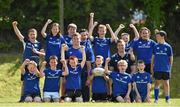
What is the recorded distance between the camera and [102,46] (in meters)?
17.5

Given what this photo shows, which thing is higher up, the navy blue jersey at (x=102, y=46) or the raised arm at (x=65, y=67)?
the navy blue jersey at (x=102, y=46)

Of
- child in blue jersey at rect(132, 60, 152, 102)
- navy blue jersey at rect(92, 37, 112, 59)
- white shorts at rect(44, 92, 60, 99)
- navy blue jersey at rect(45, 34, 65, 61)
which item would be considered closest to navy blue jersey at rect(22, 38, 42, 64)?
navy blue jersey at rect(45, 34, 65, 61)

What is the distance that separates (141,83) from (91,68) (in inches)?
51.4

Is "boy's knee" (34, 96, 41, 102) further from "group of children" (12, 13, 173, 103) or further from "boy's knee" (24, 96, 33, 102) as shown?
"boy's knee" (24, 96, 33, 102)

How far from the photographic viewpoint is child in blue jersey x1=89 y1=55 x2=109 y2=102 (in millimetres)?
17119

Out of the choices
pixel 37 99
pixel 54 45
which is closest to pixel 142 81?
pixel 54 45

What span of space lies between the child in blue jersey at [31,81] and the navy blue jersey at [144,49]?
2.53 meters

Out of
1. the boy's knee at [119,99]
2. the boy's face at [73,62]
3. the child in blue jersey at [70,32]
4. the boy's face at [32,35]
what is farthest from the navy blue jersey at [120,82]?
the boy's face at [32,35]

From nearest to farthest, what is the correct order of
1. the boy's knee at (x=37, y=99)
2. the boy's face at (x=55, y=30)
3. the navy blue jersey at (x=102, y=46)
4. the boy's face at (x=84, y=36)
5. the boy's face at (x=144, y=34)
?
the boy's knee at (x=37, y=99), the boy's face at (x=55, y=30), the boy's face at (x=144, y=34), the boy's face at (x=84, y=36), the navy blue jersey at (x=102, y=46)

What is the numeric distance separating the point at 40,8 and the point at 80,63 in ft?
26.2

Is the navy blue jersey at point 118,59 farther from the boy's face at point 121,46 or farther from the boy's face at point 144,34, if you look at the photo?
the boy's face at point 144,34

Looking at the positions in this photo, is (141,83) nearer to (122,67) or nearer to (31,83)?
(122,67)

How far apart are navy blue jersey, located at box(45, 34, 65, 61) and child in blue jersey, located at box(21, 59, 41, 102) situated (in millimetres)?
536

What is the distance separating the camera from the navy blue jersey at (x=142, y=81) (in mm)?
16938
